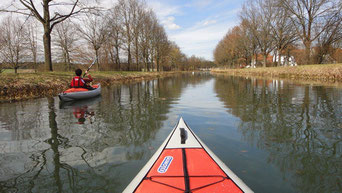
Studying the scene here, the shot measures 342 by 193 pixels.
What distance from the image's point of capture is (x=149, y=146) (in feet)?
13.7

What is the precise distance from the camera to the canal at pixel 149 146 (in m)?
2.89

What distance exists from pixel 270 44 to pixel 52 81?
110 feet

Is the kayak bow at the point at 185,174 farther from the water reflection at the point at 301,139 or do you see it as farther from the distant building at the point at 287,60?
the distant building at the point at 287,60

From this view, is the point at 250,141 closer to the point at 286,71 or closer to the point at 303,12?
the point at 286,71

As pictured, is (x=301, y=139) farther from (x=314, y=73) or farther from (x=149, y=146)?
(x=314, y=73)

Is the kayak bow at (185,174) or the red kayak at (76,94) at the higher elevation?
the red kayak at (76,94)

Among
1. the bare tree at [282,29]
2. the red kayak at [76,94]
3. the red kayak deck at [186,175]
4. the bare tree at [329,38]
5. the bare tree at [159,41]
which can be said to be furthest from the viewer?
the bare tree at [159,41]

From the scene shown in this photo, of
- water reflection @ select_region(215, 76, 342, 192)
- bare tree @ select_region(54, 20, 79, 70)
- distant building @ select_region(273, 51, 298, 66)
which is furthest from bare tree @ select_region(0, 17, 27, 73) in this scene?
distant building @ select_region(273, 51, 298, 66)

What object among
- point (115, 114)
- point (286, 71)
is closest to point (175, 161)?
point (115, 114)

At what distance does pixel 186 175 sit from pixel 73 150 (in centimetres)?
292

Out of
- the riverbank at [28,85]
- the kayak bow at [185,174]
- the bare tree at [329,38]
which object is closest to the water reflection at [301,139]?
the kayak bow at [185,174]

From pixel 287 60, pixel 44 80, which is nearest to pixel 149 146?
pixel 44 80

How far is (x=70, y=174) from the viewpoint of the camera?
10.2 ft

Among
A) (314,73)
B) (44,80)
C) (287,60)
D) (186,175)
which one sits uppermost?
(287,60)
